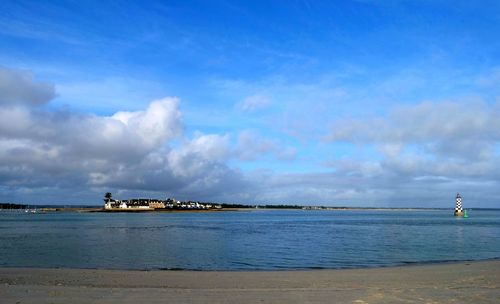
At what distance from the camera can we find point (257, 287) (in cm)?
1934

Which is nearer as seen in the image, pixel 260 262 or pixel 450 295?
pixel 450 295

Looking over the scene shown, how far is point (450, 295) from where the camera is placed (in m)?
16.3

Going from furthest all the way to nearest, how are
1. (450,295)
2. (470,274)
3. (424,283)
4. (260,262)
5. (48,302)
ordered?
1. (260,262)
2. (470,274)
3. (424,283)
4. (450,295)
5. (48,302)

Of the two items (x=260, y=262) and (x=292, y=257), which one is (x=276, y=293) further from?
(x=292, y=257)

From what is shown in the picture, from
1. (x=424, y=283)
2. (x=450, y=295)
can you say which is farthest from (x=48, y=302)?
(x=424, y=283)

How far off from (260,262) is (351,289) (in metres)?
15.4

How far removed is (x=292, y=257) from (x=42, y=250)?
2231 cm

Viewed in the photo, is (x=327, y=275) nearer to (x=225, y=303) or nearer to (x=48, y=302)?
(x=225, y=303)

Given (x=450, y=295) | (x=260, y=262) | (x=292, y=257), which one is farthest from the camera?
(x=292, y=257)

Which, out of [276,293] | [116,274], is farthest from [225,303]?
[116,274]

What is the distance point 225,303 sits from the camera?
14.8 m

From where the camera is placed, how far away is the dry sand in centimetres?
1558

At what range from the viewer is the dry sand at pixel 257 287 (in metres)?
15.6

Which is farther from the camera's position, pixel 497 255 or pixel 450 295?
pixel 497 255
